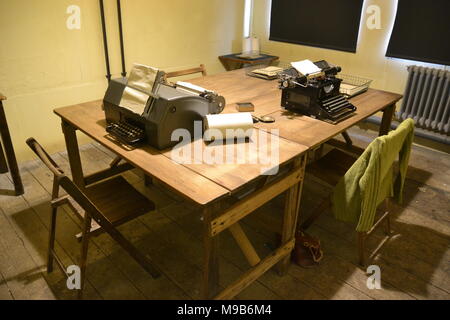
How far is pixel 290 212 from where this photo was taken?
6.23ft

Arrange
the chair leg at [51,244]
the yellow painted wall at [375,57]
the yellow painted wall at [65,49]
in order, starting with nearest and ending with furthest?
the chair leg at [51,244] → the yellow painted wall at [65,49] → the yellow painted wall at [375,57]

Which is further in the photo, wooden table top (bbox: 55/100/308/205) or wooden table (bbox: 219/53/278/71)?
wooden table (bbox: 219/53/278/71)

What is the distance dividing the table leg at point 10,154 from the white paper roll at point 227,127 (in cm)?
154

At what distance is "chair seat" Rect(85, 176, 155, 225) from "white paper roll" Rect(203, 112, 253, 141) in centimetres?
51

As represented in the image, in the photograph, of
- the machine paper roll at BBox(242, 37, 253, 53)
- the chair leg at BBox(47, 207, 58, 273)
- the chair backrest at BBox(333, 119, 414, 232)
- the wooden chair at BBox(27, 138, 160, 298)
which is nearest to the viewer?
the wooden chair at BBox(27, 138, 160, 298)

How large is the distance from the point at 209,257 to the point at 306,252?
30.6 inches

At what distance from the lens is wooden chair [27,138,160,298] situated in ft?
5.41

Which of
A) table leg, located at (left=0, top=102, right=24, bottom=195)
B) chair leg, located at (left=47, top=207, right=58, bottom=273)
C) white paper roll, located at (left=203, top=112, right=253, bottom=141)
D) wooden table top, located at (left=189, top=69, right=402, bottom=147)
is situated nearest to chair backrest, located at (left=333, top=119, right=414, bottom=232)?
wooden table top, located at (left=189, top=69, right=402, bottom=147)

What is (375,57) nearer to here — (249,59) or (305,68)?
(249,59)

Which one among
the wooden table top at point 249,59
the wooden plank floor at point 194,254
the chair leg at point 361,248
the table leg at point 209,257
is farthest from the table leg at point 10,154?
the wooden table top at point 249,59

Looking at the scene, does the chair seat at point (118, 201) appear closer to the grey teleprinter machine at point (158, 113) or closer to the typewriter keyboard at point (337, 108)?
the grey teleprinter machine at point (158, 113)

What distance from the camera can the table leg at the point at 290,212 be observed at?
1.85 meters

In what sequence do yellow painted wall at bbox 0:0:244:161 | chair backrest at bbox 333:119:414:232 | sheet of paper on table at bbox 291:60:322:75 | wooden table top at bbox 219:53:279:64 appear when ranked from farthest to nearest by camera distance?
wooden table top at bbox 219:53:279:64
yellow painted wall at bbox 0:0:244:161
sheet of paper on table at bbox 291:60:322:75
chair backrest at bbox 333:119:414:232

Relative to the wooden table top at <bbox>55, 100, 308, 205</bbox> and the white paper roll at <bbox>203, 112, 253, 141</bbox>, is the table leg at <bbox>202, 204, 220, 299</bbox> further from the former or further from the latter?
the white paper roll at <bbox>203, 112, 253, 141</bbox>
